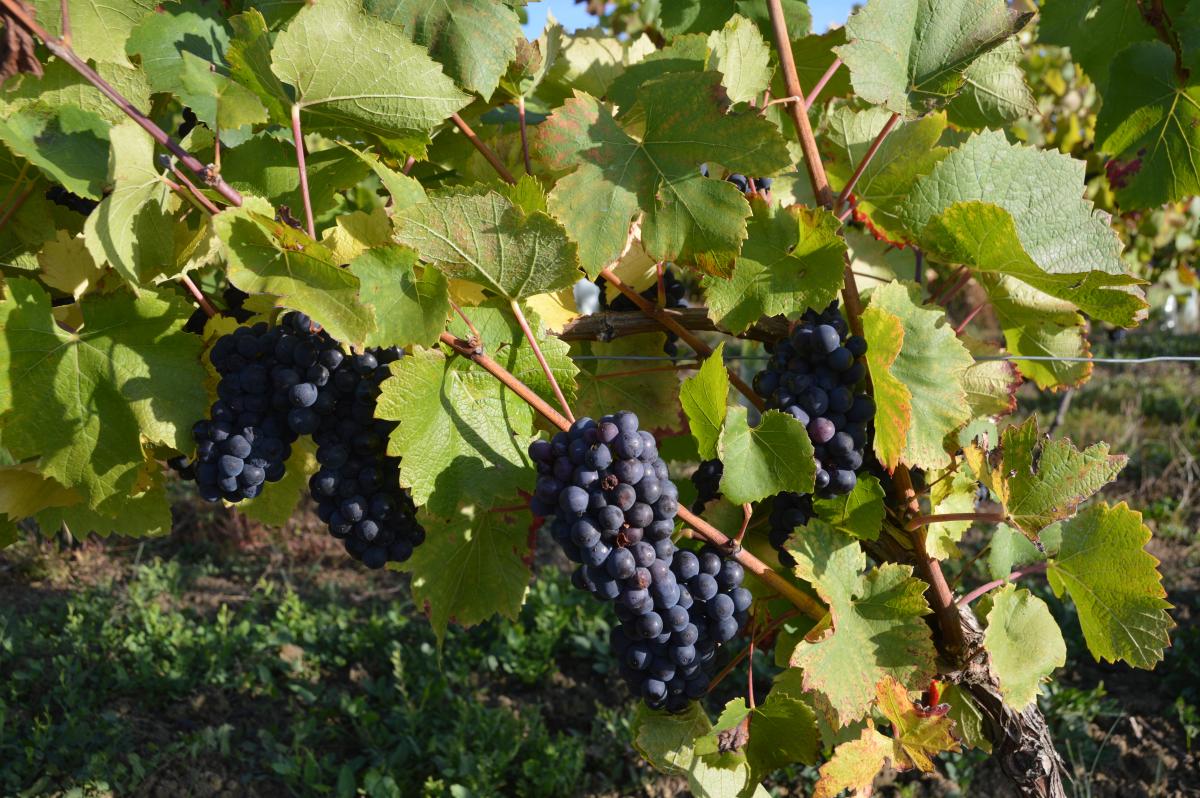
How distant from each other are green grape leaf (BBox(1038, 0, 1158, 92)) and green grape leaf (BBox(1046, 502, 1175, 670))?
1.08 meters

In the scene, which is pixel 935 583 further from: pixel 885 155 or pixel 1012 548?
pixel 885 155

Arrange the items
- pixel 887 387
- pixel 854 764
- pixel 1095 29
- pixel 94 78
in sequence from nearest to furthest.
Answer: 1. pixel 94 78
2. pixel 887 387
3. pixel 854 764
4. pixel 1095 29

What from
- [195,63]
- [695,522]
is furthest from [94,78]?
[695,522]

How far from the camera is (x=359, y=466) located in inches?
50.5

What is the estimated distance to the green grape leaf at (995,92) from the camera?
1.44 m

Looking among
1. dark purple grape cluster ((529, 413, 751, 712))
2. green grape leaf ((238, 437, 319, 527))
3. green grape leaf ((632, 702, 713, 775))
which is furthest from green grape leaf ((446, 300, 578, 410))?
green grape leaf ((632, 702, 713, 775))

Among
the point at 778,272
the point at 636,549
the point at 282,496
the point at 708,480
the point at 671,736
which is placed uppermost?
the point at 778,272

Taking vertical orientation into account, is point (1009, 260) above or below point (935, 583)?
above

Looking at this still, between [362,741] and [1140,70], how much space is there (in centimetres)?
319

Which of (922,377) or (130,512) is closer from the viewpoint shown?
(922,377)

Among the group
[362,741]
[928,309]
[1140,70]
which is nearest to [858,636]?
[928,309]

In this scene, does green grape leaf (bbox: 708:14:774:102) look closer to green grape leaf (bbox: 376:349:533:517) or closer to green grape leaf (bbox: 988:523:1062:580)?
green grape leaf (bbox: 376:349:533:517)

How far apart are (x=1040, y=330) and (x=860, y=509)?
493 millimetres

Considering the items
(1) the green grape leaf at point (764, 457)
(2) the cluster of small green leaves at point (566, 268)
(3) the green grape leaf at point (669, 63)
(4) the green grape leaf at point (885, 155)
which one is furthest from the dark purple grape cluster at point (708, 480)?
(3) the green grape leaf at point (669, 63)
